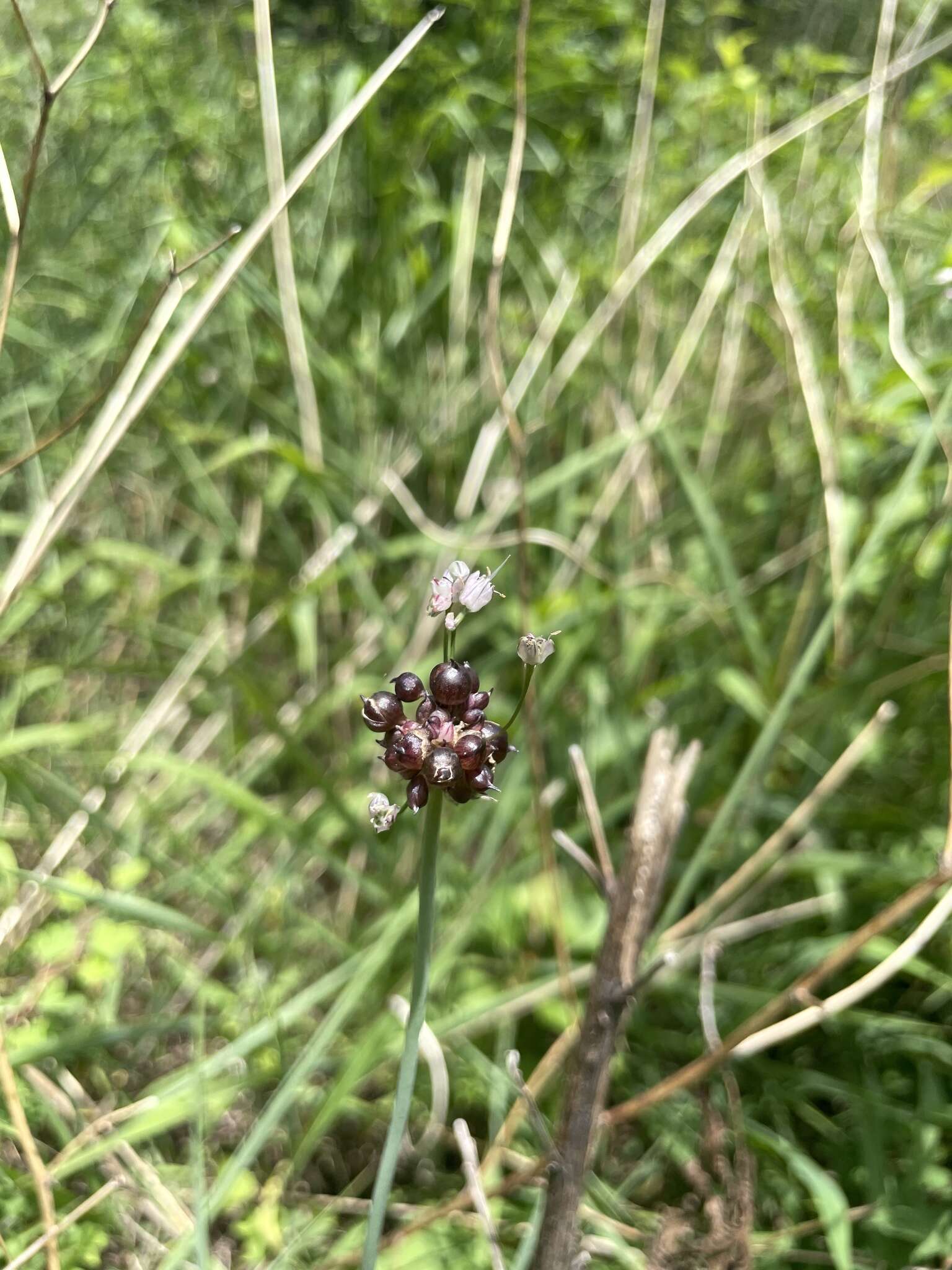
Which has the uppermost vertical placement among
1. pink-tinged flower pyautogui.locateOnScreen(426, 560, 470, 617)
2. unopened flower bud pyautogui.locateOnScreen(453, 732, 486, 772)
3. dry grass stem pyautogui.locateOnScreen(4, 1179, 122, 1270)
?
pink-tinged flower pyautogui.locateOnScreen(426, 560, 470, 617)

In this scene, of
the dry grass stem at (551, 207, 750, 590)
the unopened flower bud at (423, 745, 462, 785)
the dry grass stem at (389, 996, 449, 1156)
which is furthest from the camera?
the dry grass stem at (551, 207, 750, 590)

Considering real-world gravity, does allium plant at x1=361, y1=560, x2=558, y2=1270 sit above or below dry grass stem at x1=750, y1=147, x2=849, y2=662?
below

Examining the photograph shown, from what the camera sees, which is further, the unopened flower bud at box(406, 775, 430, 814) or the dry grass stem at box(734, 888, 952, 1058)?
the dry grass stem at box(734, 888, 952, 1058)

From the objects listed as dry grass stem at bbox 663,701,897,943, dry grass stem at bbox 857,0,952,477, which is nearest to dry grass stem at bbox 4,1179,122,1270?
dry grass stem at bbox 663,701,897,943

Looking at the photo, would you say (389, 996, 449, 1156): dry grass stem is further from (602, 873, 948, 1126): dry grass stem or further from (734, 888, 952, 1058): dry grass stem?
(734, 888, 952, 1058): dry grass stem

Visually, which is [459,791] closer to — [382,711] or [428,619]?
[382,711]

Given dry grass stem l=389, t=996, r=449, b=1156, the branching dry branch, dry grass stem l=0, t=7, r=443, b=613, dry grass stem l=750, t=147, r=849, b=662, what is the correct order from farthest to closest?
dry grass stem l=750, t=147, r=849, b=662, dry grass stem l=389, t=996, r=449, b=1156, dry grass stem l=0, t=7, r=443, b=613, the branching dry branch
